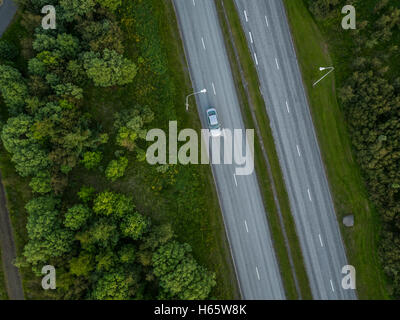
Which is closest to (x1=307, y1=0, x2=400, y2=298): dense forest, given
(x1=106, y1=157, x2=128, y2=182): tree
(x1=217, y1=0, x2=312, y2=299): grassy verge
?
(x1=217, y1=0, x2=312, y2=299): grassy verge

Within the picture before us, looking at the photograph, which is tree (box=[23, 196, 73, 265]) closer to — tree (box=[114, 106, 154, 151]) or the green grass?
the green grass

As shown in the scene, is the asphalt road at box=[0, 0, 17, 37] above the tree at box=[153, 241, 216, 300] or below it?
above

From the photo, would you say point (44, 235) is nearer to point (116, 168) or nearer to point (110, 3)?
point (116, 168)

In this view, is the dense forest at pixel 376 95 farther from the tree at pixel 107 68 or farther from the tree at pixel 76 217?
the tree at pixel 76 217

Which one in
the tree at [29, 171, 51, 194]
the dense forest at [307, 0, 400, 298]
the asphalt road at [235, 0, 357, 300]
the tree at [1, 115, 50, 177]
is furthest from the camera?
the asphalt road at [235, 0, 357, 300]

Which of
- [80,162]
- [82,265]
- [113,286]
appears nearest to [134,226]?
Answer: [113,286]

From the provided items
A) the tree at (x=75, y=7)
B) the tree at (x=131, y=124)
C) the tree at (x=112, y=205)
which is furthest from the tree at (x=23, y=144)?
the tree at (x=75, y=7)

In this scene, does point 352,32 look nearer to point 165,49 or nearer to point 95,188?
point 165,49
